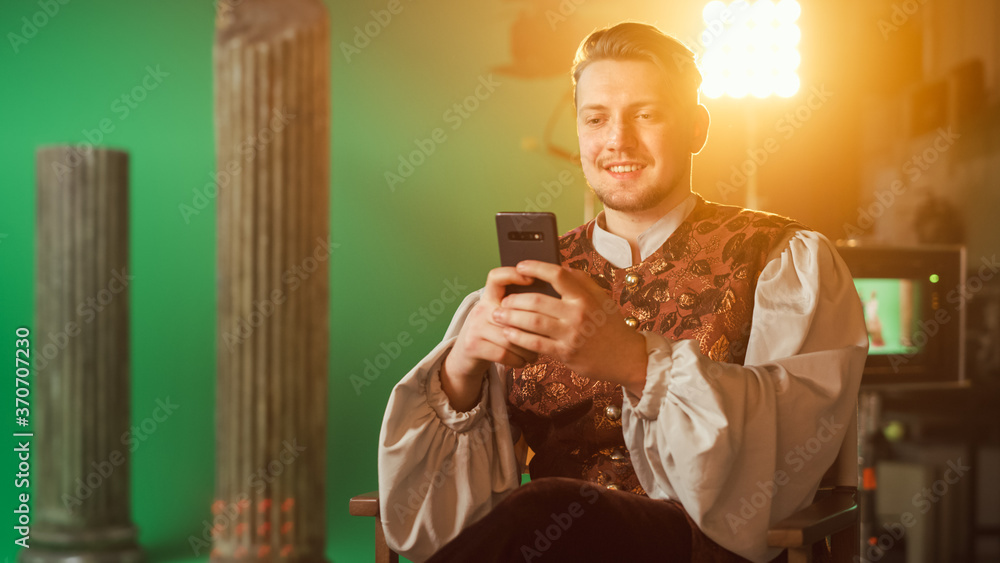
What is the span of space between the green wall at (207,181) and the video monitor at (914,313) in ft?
3.33

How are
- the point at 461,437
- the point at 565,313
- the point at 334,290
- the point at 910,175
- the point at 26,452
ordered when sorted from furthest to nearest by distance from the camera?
the point at 910,175 → the point at 334,290 → the point at 26,452 → the point at 461,437 → the point at 565,313

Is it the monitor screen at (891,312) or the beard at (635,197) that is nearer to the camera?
the beard at (635,197)

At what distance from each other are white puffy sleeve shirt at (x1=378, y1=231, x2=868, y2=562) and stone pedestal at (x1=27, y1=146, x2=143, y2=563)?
124 centimetres

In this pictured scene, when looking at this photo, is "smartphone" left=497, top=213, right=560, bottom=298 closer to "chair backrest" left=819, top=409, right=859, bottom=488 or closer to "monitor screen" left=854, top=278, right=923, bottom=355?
"chair backrest" left=819, top=409, right=859, bottom=488

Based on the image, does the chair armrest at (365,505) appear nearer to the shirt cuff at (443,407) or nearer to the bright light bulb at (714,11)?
the shirt cuff at (443,407)

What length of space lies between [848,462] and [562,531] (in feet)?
2.03

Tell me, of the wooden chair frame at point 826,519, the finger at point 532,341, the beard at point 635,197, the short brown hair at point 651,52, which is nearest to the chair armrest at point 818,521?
the wooden chair frame at point 826,519

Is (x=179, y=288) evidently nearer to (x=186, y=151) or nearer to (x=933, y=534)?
(x=186, y=151)

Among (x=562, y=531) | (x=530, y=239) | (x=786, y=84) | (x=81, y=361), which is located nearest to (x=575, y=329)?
(x=530, y=239)

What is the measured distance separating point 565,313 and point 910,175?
107 inches

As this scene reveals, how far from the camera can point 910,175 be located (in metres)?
3.24

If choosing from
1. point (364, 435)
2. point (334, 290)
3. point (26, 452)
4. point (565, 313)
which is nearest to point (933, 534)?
point (364, 435)

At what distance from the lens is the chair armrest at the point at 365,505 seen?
51.7 inches

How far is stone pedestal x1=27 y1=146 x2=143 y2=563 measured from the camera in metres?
2.15
